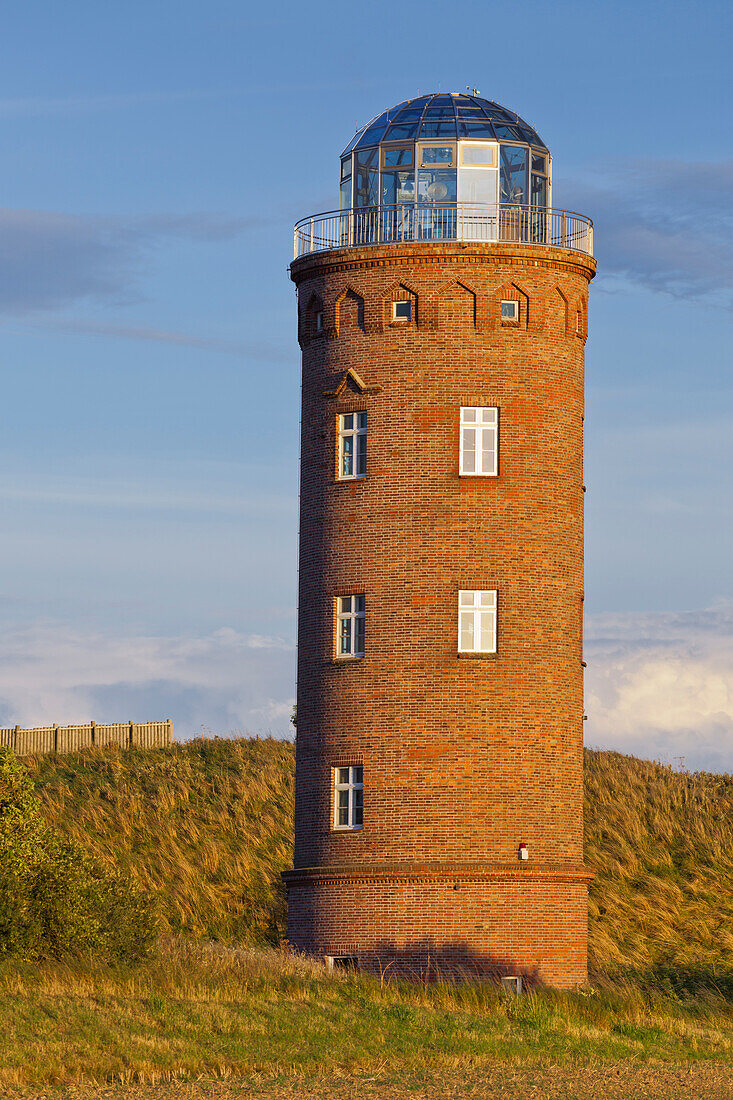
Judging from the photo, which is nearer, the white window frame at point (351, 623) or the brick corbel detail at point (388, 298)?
the white window frame at point (351, 623)

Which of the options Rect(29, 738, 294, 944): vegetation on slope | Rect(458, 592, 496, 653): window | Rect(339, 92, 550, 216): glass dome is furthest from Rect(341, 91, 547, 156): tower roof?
Rect(29, 738, 294, 944): vegetation on slope

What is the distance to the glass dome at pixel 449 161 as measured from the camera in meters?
42.3

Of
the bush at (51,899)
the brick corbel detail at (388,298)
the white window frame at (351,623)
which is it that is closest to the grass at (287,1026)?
the bush at (51,899)

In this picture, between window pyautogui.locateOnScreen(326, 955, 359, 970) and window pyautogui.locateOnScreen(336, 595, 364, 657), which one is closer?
window pyautogui.locateOnScreen(326, 955, 359, 970)

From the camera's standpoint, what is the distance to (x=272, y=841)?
60.2 metres

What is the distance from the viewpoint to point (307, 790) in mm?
40969

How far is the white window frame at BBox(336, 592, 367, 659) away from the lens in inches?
1599

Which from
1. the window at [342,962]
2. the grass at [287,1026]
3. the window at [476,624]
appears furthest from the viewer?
the window at [476,624]

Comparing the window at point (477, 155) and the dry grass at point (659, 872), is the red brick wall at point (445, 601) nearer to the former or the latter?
the window at point (477, 155)

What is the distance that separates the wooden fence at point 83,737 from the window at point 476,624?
38.0 m

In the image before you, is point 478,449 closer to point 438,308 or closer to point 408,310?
point 438,308

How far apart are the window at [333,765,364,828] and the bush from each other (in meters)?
5.26

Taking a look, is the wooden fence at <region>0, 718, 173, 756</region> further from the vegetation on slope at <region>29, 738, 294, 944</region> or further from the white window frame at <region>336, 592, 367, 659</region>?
the white window frame at <region>336, 592, 367, 659</region>

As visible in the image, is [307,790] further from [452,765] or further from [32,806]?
[32,806]
